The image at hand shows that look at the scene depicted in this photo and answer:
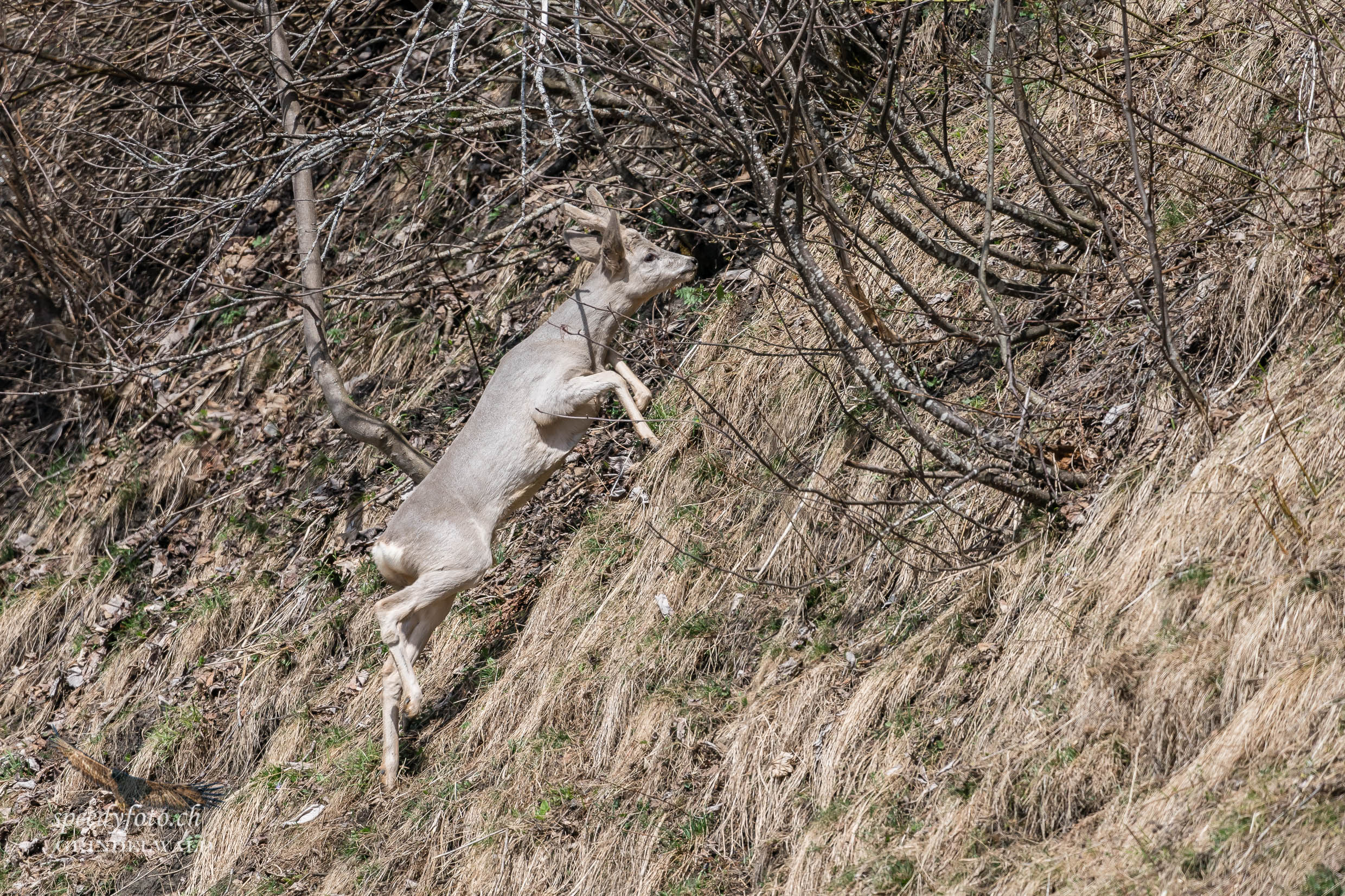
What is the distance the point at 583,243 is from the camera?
739 cm

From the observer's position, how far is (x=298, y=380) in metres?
11.3

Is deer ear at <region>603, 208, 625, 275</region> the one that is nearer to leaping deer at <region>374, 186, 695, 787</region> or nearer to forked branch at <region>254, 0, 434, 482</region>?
leaping deer at <region>374, 186, 695, 787</region>

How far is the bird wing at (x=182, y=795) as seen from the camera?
28.4 ft

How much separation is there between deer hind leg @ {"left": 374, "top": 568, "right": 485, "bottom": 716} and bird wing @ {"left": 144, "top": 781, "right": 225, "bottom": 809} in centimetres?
197

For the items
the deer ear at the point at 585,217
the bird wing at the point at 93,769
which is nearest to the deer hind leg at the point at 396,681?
the deer ear at the point at 585,217

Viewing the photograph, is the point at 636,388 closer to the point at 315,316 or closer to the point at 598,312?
the point at 598,312

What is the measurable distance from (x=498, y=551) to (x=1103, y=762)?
16.6 ft

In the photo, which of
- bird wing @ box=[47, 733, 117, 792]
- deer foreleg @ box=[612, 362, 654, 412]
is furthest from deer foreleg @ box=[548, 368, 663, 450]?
bird wing @ box=[47, 733, 117, 792]

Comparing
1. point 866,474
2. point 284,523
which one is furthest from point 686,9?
point 284,523

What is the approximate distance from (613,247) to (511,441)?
1217 millimetres

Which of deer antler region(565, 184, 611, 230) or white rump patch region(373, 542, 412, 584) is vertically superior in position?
deer antler region(565, 184, 611, 230)

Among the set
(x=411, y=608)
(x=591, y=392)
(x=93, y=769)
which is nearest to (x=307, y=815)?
Answer: (x=411, y=608)

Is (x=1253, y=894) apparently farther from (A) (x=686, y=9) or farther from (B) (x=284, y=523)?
(B) (x=284, y=523)

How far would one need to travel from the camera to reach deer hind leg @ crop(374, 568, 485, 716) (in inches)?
290
